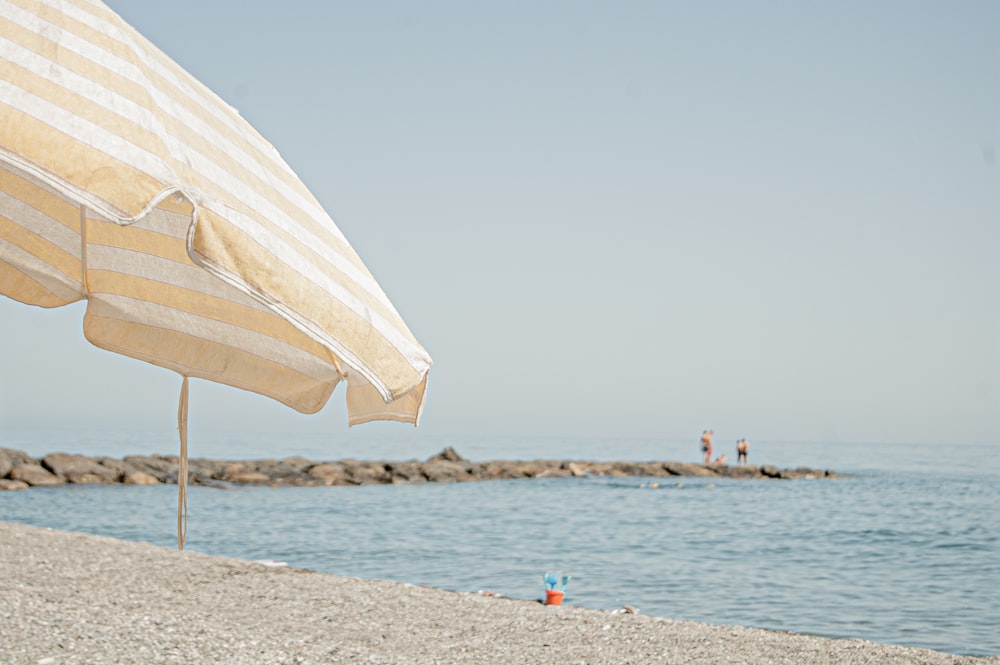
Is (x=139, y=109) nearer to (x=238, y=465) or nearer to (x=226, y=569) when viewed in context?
(x=226, y=569)

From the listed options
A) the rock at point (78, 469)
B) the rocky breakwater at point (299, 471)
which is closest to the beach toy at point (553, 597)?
the rocky breakwater at point (299, 471)

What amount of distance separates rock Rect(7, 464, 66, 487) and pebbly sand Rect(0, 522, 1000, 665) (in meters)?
17.3

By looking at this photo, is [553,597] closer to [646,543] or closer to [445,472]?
[646,543]

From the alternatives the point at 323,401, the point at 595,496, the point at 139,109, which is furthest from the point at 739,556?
the point at 139,109

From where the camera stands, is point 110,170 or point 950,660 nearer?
point 110,170

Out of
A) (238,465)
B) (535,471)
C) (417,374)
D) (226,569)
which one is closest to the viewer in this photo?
(417,374)

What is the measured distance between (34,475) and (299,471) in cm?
903

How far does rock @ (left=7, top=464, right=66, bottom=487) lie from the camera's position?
24.9 metres

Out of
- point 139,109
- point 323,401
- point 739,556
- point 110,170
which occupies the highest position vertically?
point 139,109

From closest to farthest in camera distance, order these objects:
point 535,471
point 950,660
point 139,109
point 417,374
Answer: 1. point 139,109
2. point 417,374
3. point 950,660
4. point 535,471

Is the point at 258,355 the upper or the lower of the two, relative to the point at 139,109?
lower

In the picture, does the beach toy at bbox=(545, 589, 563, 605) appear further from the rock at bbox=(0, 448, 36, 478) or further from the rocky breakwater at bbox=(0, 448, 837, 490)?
the rock at bbox=(0, 448, 36, 478)

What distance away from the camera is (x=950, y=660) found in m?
6.96

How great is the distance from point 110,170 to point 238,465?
108 ft
